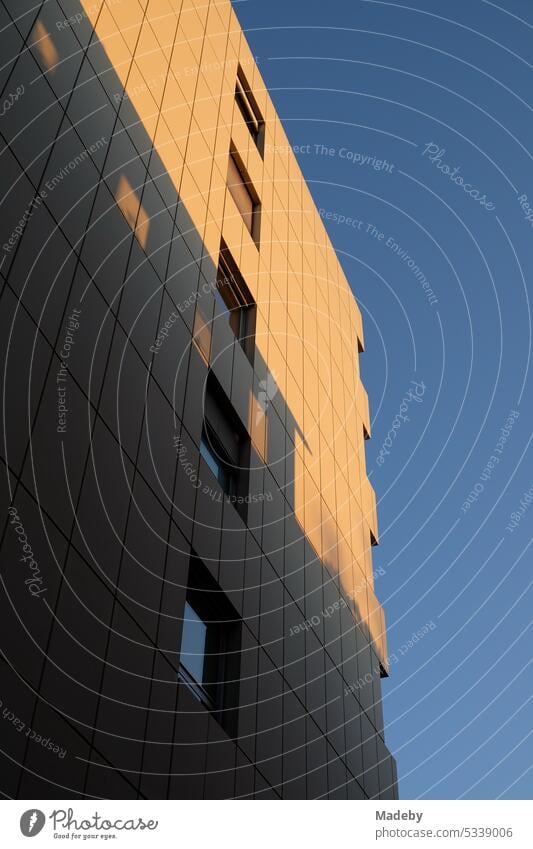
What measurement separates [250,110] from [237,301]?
26.7 ft

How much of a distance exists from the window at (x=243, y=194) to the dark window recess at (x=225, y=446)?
699cm

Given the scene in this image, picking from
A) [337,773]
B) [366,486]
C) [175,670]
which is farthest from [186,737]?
[366,486]

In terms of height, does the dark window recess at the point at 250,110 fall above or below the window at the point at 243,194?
above

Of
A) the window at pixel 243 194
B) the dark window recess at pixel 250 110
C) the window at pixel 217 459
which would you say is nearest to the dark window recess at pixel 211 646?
the window at pixel 217 459

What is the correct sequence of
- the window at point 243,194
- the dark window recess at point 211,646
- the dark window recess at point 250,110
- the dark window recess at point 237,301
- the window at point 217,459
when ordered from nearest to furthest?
the dark window recess at point 211,646 → the window at point 217,459 → the dark window recess at point 237,301 → the window at point 243,194 → the dark window recess at point 250,110

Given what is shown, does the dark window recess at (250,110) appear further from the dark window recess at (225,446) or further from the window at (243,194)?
the dark window recess at (225,446)

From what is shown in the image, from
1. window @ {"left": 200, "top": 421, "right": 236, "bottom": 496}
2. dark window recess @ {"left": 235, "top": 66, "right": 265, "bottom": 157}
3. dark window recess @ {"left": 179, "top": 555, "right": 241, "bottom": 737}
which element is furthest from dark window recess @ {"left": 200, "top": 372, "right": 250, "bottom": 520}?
dark window recess @ {"left": 235, "top": 66, "right": 265, "bottom": 157}

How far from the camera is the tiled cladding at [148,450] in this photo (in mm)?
11273

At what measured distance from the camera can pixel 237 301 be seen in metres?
22.3

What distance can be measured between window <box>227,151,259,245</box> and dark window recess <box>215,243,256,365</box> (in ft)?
8.67

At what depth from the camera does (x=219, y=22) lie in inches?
983

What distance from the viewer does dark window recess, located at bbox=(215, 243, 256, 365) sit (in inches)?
844

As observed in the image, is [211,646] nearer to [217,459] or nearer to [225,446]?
[217,459]

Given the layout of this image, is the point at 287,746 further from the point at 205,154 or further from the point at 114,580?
the point at 205,154
